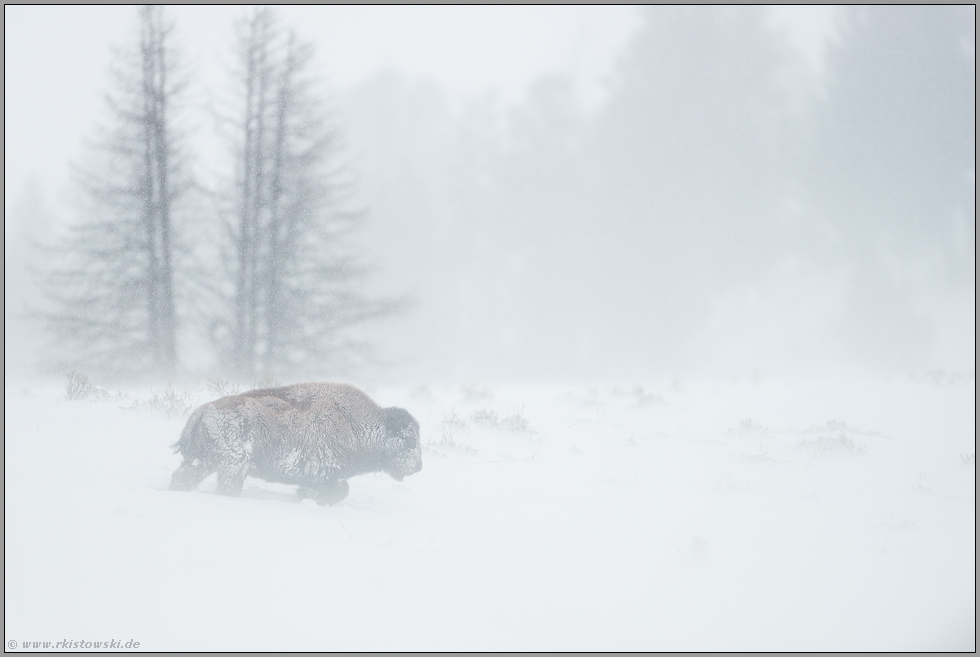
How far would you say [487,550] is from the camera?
5.05 m

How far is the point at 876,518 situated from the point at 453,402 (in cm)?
786

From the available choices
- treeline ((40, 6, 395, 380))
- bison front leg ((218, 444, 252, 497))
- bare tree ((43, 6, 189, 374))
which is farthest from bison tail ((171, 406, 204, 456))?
bare tree ((43, 6, 189, 374))

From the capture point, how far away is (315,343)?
1535 centimetres

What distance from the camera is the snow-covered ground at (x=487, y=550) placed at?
357 cm

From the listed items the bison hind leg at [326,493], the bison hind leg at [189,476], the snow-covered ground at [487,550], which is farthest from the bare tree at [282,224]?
the bison hind leg at [189,476]

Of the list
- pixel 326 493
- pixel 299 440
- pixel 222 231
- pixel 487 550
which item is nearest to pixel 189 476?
pixel 299 440

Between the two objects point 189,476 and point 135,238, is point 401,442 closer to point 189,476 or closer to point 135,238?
point 189,476

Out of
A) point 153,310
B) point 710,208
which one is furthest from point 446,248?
point 153,310

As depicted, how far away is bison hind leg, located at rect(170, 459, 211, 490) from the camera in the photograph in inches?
210

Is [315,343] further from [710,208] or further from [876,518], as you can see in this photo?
[710,208]

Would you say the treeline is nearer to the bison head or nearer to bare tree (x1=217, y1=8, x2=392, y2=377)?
bare tree (x1=217, y1=8, x2=392, y2=377)

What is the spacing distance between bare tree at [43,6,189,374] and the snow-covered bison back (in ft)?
32.8

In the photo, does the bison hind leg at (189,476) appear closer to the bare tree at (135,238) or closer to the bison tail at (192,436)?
the bison tail at (192,436)

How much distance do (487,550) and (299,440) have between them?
6.39 ft
